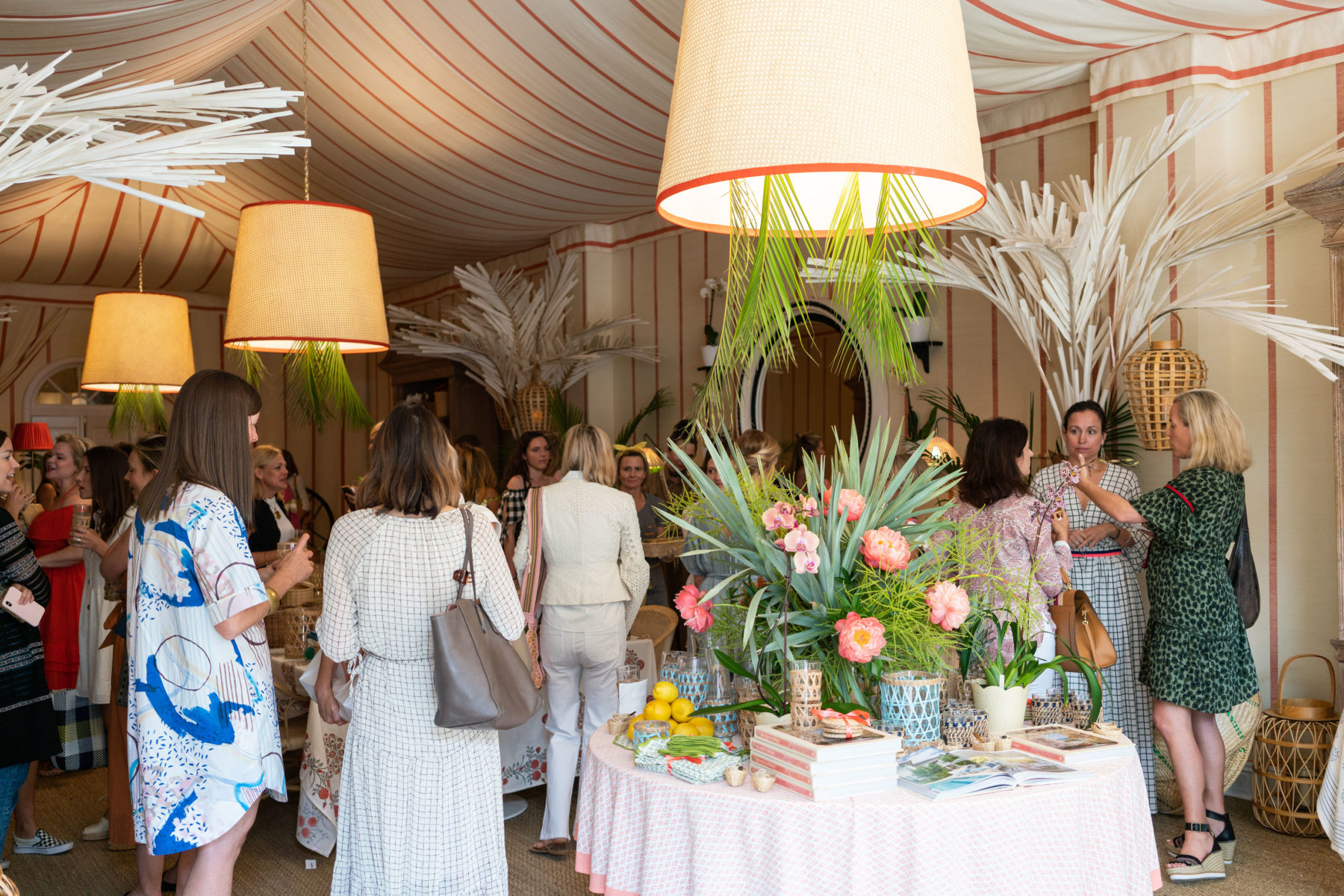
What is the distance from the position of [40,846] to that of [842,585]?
3624 mm

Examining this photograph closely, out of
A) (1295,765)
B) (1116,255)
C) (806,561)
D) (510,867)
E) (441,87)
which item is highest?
(441,87)

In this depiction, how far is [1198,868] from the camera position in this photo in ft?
12.3

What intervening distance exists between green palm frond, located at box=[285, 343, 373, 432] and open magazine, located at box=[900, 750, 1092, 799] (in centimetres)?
250

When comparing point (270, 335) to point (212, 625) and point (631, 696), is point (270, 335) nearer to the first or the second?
point (212, 625)

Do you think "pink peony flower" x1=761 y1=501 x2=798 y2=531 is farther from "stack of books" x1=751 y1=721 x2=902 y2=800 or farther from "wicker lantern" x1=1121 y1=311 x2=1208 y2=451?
"wicker lantern" x1=1121 y1=311 x2=1208 y2=451

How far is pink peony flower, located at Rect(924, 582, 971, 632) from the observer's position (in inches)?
91.8

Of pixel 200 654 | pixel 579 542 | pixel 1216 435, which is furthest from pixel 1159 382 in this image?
pixel 200 654

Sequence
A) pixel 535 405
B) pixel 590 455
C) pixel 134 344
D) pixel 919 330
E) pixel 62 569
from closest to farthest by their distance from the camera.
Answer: pixel 590 455 → pixel 62 569 → pixel 134 344 → pixel 919 330 → pixel 535 405

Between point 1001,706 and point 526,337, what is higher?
point 526,337

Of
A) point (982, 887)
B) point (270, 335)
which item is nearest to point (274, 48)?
point (270, 335)

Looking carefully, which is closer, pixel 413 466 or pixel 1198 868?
pixel 413 466

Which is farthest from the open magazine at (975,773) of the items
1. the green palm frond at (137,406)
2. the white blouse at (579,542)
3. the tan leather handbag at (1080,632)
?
the green palm frond at (137,406)

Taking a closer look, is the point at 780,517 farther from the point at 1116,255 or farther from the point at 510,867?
the point at 1116,255

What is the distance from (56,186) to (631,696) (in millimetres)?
7860
